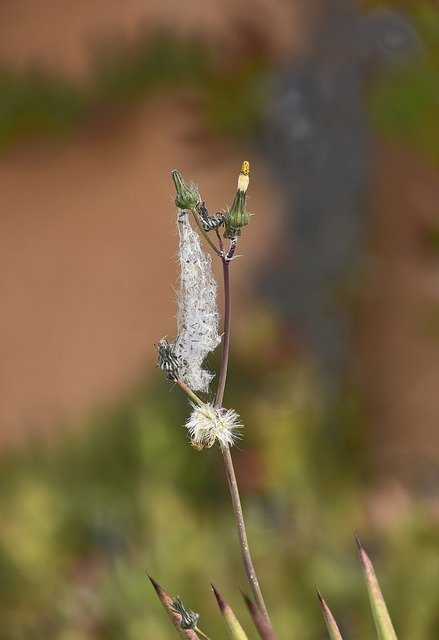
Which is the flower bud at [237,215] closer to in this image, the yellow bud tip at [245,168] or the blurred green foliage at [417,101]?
the yellow bud tip at [245,168]

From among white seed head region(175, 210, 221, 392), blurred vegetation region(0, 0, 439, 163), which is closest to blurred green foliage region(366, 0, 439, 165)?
blurred vegetation region(0, 0, 439, 163)

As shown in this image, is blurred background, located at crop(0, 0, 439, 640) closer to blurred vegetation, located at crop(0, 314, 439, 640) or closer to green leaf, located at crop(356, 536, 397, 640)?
blurred vegetation, located at crop(0, 314, 439, 640)

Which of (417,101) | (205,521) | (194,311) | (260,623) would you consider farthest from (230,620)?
(205,521)

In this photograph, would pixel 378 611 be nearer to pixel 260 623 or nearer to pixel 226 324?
pixel 260 623

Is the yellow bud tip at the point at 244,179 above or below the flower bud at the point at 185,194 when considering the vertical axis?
above

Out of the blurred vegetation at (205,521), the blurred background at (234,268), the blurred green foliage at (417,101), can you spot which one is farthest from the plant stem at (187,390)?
the blurred background at (234,268)
